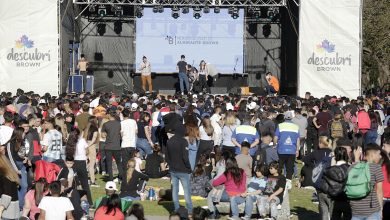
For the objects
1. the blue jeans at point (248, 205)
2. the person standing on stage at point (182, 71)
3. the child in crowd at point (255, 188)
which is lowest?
the blue jeans at point (248, 205)

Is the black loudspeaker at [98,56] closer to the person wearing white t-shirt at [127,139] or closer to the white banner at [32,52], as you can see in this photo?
the white banner at [32,52]

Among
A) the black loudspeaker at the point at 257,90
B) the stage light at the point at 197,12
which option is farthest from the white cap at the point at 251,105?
the stage light at the point at 197,12

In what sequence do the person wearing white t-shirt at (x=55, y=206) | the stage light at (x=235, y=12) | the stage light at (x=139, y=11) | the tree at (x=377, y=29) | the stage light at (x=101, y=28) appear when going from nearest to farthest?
the person wearing white t-shirt at (x=55, y=206) → the stage light at (x=235, y=12) → the stage light at (x=139, y=11) → the stage light at (x=101, y=28) → the tree at (x=377, y=29)

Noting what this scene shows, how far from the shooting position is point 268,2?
38.8 metres

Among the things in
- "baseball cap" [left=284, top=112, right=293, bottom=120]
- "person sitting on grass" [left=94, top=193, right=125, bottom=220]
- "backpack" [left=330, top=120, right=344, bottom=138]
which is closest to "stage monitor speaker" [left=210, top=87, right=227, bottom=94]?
"baseball cap" [left=284, top=112, right=293, bottom=120]

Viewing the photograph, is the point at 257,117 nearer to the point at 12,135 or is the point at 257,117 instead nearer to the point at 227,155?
the point at 227,155

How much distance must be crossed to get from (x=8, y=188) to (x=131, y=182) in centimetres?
402

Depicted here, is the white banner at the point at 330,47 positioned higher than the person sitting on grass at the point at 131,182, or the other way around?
the white banner at the point at 330,47

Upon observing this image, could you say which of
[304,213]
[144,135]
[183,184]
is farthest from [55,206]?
[144,135]

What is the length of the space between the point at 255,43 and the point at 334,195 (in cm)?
2923

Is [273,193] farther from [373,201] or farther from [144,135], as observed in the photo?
[144,135]

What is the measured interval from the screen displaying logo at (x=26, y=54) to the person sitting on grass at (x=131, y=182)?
1719 centimetres

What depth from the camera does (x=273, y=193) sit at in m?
16.0

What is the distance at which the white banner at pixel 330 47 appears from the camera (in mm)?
33250
